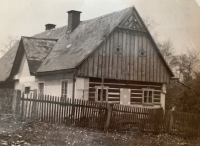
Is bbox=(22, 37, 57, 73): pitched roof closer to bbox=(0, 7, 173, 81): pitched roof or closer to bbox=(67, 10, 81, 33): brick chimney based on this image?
bbox=(0, 7, 173, 81): pitched roof

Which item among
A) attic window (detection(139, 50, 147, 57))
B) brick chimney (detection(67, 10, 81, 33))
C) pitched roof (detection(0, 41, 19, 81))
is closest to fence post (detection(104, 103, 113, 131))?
attic window (detection(139, 50, 147, 57))

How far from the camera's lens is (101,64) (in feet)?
59.8

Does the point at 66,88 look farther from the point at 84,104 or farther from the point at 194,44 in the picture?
the point at 194,44

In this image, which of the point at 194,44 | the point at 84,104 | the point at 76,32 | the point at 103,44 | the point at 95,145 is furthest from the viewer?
the point at 76,32

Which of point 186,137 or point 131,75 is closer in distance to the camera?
point 186,137

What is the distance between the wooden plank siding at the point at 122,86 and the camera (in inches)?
712

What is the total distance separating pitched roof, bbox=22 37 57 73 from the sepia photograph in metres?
0.07

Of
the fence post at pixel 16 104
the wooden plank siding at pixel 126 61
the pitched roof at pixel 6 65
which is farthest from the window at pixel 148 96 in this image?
the pitched roof at pixel 6 65

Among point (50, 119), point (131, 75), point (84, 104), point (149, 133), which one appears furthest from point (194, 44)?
point (50, 119)

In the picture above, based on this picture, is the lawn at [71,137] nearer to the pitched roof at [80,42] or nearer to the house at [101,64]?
the house at [101,64]

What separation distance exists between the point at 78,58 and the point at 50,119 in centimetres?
511

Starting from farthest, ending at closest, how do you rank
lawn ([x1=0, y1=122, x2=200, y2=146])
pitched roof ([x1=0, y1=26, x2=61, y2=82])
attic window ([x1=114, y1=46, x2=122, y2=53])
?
pitched roof ([x1=0, y1=26, x2=61, y2=82]), attic window ([x1=114, y1=46, x2=122, y2=53]), lawn ([x1=0, y1=122, x2=200, y2=146])

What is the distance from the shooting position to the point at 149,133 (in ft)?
45.8

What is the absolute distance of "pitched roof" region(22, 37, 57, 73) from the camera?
794 inches
